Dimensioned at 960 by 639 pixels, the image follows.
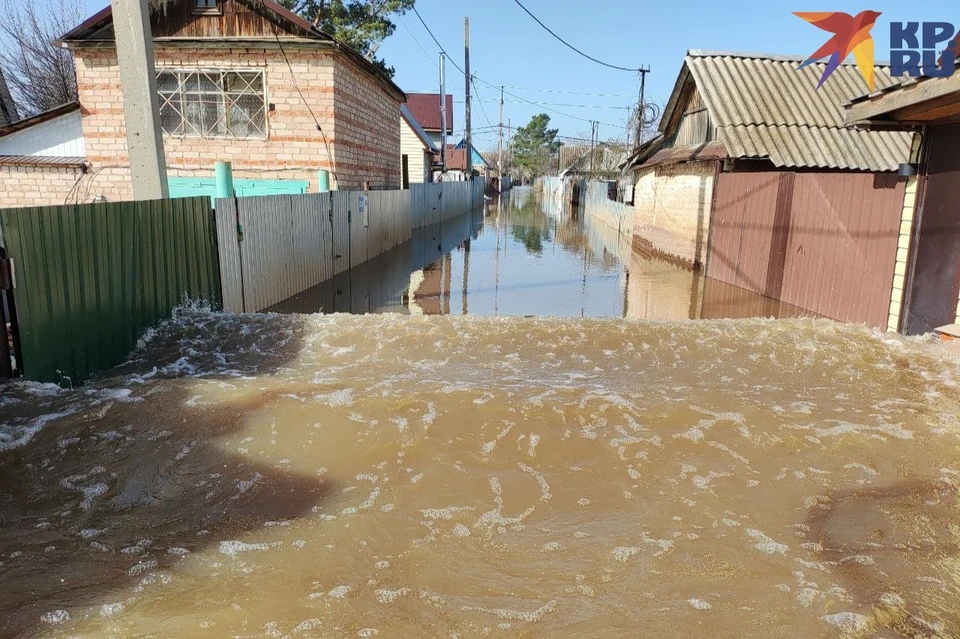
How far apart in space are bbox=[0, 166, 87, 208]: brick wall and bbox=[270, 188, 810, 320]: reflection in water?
7.52 meters

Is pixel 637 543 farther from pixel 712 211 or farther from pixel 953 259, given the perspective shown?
pixel 712 211

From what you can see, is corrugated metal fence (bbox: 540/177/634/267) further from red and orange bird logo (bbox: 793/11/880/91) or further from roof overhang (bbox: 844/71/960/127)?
roof overhang (bbox: 844/71/960/127)

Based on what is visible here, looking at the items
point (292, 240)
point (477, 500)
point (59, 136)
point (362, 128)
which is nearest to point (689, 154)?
point (362, 128)

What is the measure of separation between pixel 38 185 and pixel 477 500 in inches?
640

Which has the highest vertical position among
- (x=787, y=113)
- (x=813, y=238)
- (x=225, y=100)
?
(x=225, y=100)

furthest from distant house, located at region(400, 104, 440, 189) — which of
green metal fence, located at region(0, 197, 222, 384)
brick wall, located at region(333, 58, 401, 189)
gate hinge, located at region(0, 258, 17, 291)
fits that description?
gate hinge, located at region(0, 258, 17, 291)

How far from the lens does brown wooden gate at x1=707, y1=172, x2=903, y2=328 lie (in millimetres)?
8328

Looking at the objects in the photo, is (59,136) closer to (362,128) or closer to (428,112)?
(362,128)

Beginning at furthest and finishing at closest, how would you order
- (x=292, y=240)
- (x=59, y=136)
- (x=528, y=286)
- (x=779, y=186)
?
(x=59, y=136)
(x=528, y=286)
(x=779, y=186)
(x=292, y=240)

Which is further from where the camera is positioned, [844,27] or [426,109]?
[426,109]

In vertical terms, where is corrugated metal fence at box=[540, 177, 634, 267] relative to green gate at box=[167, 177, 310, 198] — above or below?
below

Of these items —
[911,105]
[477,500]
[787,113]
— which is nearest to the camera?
[477,500]

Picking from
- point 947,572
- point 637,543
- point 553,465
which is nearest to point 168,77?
point 553,465

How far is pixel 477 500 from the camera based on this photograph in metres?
3.70
